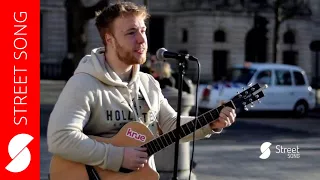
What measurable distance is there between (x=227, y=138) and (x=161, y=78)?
3.89 metres

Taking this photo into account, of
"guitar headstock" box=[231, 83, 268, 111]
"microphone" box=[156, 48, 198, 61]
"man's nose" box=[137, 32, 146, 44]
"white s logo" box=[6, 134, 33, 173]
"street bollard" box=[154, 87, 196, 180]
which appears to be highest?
"man's nose" box=[137, 32, 146, 44]

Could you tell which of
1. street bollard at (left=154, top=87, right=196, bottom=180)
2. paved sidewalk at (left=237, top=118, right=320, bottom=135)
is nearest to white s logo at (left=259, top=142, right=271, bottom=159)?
street bollard at (left=154, top=87, right=196, bottom=180)

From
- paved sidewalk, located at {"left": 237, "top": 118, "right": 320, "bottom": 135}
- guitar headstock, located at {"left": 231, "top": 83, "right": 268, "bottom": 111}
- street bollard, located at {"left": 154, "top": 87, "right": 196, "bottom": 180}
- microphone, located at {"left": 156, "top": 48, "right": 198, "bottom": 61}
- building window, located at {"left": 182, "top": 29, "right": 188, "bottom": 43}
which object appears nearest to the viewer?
guitar headstock, located at {"left": 231, "top": 83, "right": 268, "bottom": 111}

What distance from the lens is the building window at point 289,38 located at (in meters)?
52.7

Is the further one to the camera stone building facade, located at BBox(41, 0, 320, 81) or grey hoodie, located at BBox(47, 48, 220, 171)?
stone building facade, located at BBox(41, 0, 320, 81)

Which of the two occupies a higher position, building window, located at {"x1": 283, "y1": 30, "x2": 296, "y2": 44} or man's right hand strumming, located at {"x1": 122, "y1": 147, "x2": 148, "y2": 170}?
man's right hand strumming, located at {"x1": 122, "y1": 147, "x2": 148, "y2": 170}

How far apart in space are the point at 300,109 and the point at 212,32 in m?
29.2

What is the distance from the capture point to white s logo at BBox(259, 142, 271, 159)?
11829 millimetres

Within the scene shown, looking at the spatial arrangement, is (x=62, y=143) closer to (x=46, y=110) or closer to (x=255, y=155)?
(x=255, y=155)

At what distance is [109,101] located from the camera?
3811 mm

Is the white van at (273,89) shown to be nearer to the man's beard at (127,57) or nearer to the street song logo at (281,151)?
the street song logo at (281,151)

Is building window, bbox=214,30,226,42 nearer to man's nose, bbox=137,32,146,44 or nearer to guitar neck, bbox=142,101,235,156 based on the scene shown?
guitar neck, bbox=142,101,235,156

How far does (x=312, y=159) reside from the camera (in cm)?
1162

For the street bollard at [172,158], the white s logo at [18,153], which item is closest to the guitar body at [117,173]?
the white s logo at [18,153]
